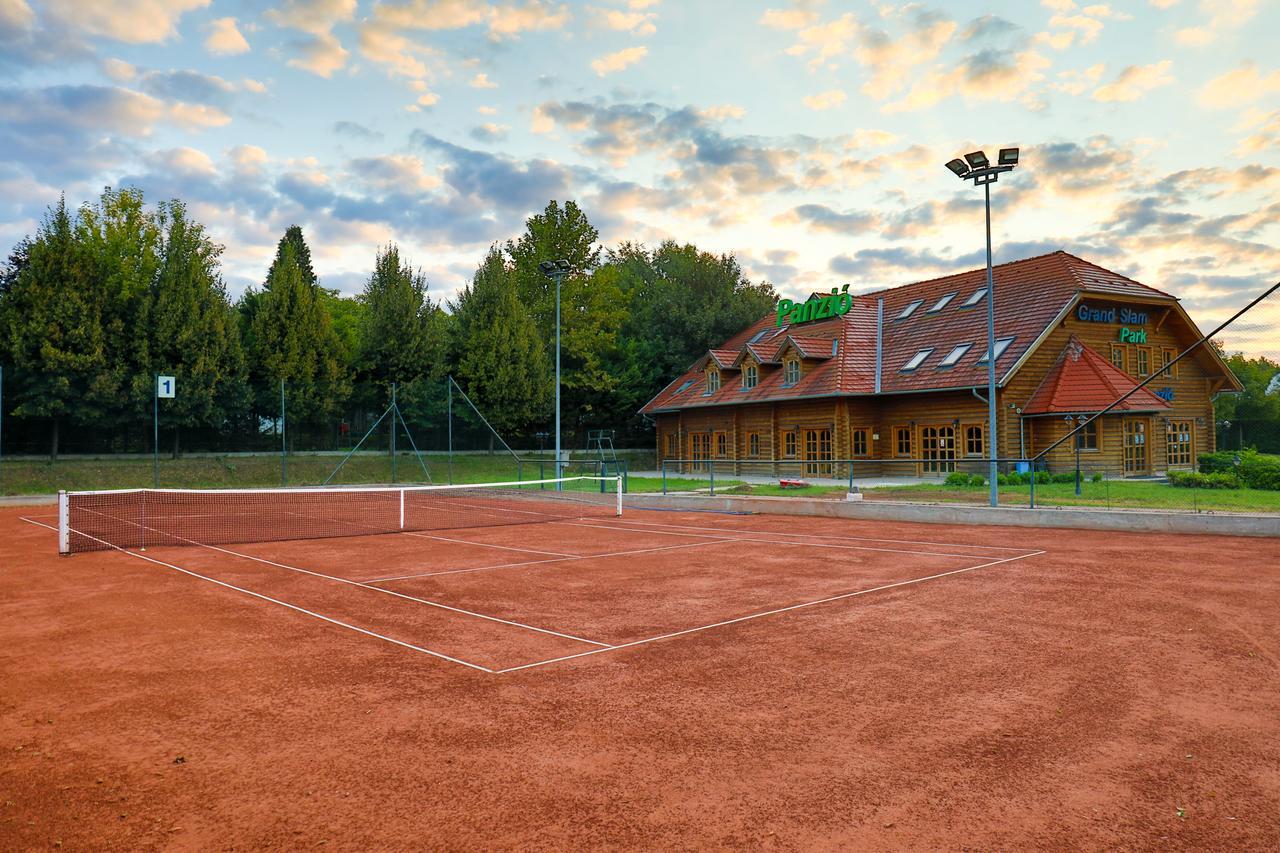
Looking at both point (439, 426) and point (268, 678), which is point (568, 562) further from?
point (439, 426)

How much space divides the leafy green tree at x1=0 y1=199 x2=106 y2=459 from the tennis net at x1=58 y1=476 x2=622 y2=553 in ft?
13.7

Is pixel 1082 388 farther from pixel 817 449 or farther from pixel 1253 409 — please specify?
pixel 1253 409

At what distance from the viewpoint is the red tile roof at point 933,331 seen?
31375mm

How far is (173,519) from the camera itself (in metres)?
22.1

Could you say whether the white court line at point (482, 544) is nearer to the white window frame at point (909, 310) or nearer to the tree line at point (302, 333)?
the tree line at point (302, 333)

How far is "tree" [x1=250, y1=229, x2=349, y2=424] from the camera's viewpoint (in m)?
36.7

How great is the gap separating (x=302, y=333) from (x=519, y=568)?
30.3 m

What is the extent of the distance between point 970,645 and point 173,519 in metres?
21.5

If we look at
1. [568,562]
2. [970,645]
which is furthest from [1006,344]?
[970,645]

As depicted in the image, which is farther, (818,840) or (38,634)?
(38,634)

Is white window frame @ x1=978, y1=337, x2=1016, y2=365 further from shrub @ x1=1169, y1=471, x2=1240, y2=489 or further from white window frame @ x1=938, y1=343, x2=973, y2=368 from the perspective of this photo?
shrub @ x1=1169, y1=471, x2=1240, y2=489

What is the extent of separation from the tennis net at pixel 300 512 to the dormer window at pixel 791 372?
34.7 feet

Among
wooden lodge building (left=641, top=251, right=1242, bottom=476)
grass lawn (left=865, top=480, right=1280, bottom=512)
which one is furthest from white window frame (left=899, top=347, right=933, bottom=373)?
grass lawn (left=865, top=480, right=1280, bottom=512)

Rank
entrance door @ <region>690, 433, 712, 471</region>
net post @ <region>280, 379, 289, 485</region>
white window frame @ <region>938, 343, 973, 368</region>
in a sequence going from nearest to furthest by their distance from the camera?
white window frame @ <region>938, 343, 973, 368</region> → net post @ <region>280, 379, 289, 485</region> → entrance door @ <region>690, 433, 712, 471</region>
